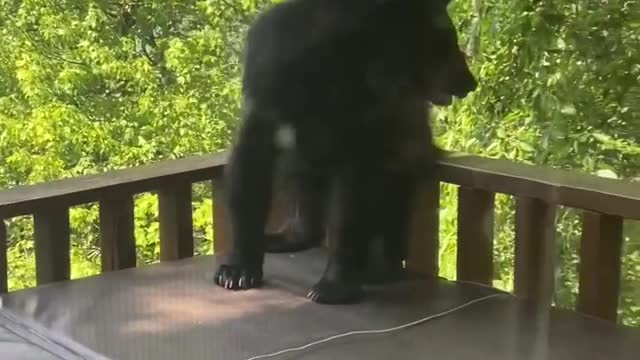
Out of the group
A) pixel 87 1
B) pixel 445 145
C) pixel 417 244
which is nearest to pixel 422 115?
pixel 445 145

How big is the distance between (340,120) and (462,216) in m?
0.28

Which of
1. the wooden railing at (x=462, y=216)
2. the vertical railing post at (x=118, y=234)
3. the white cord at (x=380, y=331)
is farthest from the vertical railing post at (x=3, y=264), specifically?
the white cord at (x=380, y=331)

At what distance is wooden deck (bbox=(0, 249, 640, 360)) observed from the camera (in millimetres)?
1070

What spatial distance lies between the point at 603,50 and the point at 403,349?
44 cm

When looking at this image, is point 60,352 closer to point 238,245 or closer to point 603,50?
point 238,245

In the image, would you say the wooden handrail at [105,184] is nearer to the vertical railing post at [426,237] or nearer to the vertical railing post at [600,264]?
the vertical railing post at [426,237]

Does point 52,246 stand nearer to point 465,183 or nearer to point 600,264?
point 465,183

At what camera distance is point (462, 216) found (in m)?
1.27

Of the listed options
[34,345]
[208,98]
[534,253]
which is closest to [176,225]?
[208,98]

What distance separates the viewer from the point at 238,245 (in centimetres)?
123

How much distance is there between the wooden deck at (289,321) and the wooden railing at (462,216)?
38 mm

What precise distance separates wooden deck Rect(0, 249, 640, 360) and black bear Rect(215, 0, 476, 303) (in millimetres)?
35

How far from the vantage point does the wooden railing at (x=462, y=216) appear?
118cm

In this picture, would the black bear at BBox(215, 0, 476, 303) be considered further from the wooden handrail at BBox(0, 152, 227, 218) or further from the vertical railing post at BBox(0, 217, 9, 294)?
the vertical railing post at BBox(0, 217, 9, 294)
